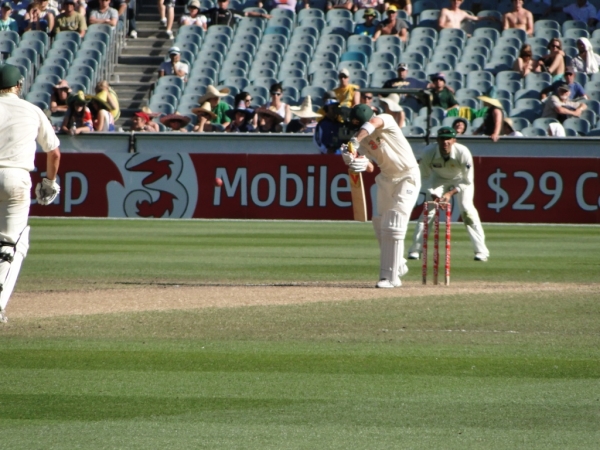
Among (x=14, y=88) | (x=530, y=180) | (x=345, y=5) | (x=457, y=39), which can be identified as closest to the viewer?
(x=14, y=88)

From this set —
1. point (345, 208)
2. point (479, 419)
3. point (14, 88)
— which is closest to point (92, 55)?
point (345, 208)

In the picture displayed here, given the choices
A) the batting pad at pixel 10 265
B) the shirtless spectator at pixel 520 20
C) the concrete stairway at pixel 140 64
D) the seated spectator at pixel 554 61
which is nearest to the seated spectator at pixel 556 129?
the seated spectator at pixel 554 61

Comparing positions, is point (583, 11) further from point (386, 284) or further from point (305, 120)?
point (386, 284)

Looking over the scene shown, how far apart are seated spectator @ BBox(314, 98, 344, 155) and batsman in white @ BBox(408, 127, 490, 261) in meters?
6.68

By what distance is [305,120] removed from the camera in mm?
22969

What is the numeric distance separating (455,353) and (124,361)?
2.24 m

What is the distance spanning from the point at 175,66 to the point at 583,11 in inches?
381

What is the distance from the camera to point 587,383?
6.67 meters

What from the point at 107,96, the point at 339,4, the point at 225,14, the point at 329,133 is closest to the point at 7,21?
the point at 225,14

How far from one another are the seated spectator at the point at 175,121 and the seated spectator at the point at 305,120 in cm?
217

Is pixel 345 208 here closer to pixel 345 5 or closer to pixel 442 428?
pixel 345 5

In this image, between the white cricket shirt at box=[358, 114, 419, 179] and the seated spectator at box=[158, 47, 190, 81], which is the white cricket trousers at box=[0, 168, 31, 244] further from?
the seated spectator at box=[158, 47, 190, 81]

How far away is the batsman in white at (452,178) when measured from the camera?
14773mm

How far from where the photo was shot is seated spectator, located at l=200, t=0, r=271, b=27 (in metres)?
27.1
